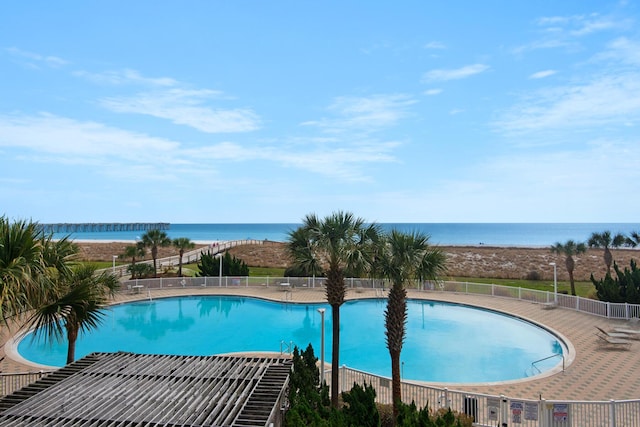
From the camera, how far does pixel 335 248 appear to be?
33.2 feet

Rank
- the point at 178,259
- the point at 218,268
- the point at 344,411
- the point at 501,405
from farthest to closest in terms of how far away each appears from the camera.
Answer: the point at 178,259, the point at 218,268, the point at 501,405, the point at 344,411

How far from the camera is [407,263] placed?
31.5 ft

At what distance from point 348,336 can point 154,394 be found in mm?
13227

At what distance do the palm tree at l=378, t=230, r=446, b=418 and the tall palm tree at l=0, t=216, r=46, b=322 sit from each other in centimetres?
684

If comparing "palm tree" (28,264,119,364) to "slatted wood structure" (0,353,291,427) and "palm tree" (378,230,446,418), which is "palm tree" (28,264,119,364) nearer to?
"slatted wood structure" (0,353,291,427)

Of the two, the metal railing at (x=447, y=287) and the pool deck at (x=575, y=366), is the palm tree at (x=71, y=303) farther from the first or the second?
the metal railing at (x=447, y=287)

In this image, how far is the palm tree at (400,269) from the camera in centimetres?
970

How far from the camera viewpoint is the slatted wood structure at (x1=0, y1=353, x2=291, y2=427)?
600cm

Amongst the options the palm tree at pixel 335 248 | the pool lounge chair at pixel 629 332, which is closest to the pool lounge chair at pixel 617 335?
the pool lounge chair at pixel 629 332

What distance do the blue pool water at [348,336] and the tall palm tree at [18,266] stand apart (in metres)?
10.5

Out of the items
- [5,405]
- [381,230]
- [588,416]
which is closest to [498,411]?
[588,416]

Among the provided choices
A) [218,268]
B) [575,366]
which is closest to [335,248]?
[575,366]

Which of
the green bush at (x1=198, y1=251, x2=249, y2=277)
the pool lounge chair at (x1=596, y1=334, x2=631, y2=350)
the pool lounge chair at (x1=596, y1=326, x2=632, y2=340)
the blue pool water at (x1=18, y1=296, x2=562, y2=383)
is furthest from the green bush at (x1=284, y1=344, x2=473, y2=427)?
the green bush at (x1=198, y1=251, x2=249, y2=277)

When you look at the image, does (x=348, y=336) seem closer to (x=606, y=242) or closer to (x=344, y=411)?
(x=344, y=411)
